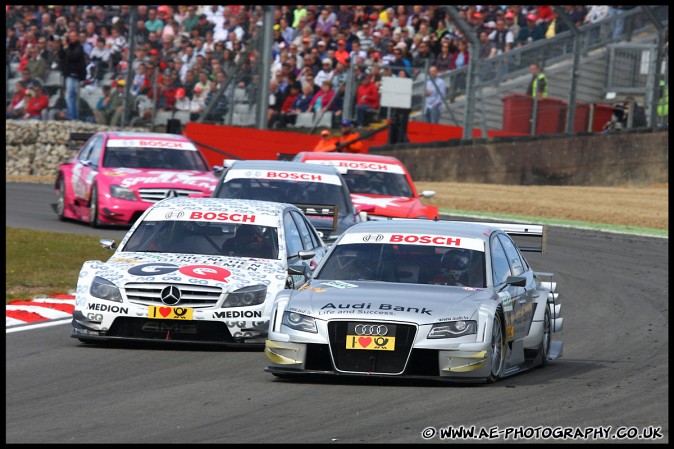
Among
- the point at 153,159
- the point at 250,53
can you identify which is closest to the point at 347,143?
the point at 153,159

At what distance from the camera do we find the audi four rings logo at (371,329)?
31.0ft

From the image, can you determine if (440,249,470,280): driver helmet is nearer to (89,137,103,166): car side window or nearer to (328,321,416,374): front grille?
(328,321,416,374): front grille

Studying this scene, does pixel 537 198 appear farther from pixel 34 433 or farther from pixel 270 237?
pixel 34 433

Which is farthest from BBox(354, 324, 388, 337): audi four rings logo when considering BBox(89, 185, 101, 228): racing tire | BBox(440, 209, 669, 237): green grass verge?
BBox(440, 209, 669, 237): green grass verge

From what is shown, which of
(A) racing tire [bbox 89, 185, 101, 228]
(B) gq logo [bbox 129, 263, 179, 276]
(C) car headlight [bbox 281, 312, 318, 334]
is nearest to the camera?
(C) car headlight [bbox 281, 312, 318, 334]

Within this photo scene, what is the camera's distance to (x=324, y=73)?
3073 cm

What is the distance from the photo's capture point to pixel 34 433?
24.8ft

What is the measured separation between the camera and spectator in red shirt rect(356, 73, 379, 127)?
30.1m

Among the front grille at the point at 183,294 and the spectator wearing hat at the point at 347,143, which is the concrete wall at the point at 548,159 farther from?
the front grille at the point at 183,294

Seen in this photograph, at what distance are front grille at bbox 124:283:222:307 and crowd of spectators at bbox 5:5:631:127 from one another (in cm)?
1860

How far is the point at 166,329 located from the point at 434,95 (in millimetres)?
19260

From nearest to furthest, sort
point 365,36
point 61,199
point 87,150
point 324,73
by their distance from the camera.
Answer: point 87,150, point 61,199, point 324,73, point 365,36

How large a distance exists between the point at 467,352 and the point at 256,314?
2.48 metres

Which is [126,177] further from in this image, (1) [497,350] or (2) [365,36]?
(1) [497,350]
